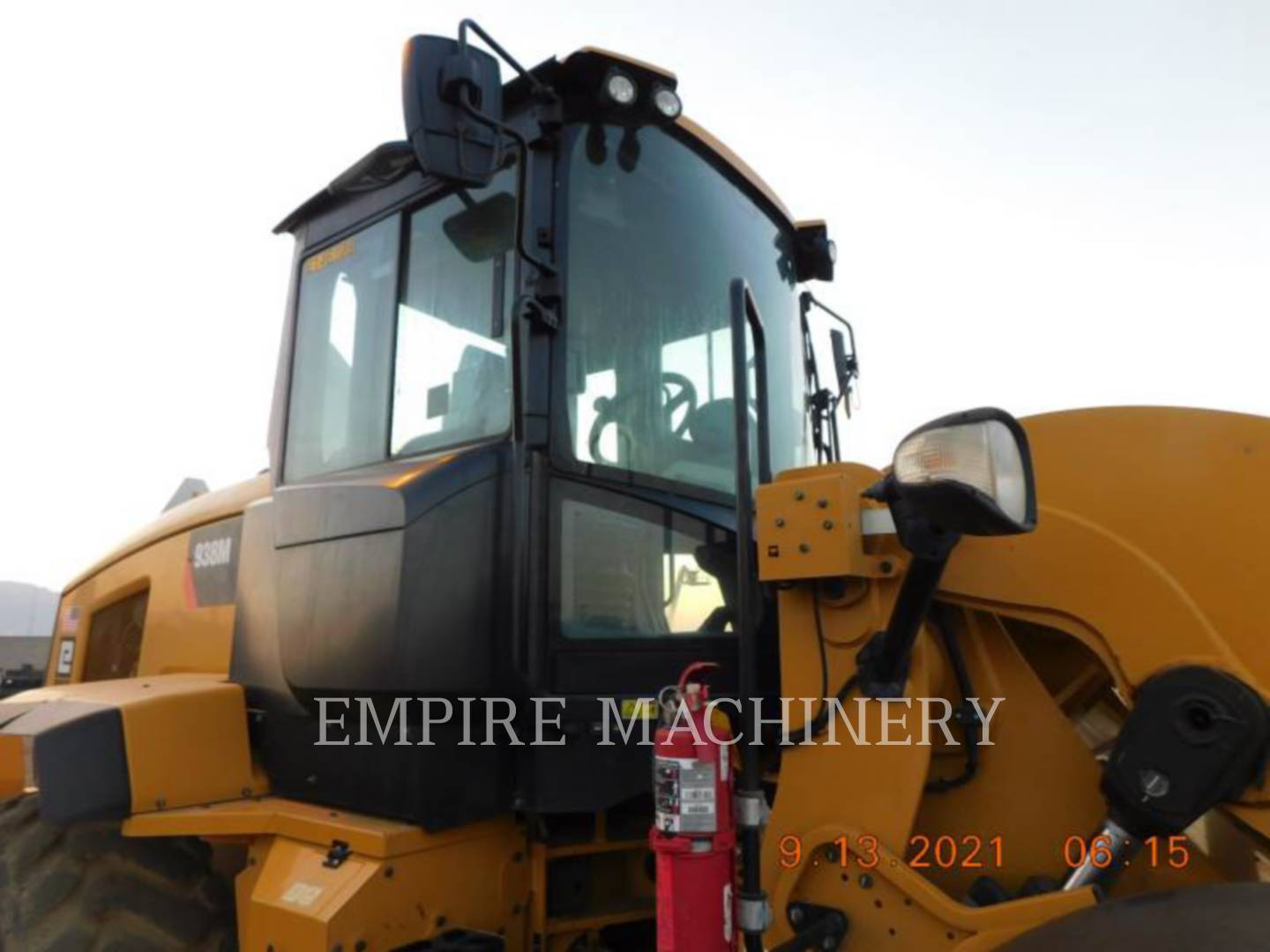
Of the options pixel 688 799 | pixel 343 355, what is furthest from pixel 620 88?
pixel 688 799

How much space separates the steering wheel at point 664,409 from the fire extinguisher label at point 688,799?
842 mm

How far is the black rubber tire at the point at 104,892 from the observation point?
2293mm

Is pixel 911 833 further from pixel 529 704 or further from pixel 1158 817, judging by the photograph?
pixel 529 704

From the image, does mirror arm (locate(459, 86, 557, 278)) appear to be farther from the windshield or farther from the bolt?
the bolt

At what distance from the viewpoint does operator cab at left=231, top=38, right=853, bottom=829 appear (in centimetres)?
219

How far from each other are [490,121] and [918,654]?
1.40 metres

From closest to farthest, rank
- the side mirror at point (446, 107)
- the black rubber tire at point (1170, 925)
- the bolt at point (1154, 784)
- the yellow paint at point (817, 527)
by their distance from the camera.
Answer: the black rubber tire at point (1170, 925) < the bolt at point (1154, 784) < the yellow paint at point (817, 527) < the side mirror at point (446, 107)

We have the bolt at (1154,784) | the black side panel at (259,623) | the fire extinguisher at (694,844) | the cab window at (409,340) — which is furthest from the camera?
the black side panel at (259,623)

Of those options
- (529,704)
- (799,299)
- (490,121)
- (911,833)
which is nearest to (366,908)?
(529,704)

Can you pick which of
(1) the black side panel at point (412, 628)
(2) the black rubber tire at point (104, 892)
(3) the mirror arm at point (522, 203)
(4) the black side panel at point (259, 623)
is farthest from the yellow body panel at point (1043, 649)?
(2) the black rubber tire at point (104, 892)

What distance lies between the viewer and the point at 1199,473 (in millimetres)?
1729

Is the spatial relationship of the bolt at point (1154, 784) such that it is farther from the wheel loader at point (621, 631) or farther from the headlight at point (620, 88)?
the headlight at point (620, 88)

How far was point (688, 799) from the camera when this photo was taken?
1.71m
